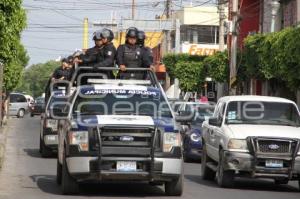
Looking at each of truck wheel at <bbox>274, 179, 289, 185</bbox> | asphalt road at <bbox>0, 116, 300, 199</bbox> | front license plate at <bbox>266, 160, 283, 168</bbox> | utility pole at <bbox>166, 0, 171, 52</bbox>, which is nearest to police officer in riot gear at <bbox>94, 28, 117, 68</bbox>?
asphalt road at <bbox>0, 116, 300, 199</bbox>

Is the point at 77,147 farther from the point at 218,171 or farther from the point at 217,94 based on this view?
the point at 217,94

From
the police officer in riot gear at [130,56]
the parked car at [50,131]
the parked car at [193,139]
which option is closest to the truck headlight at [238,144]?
the police officer in riot gear at [130,56]

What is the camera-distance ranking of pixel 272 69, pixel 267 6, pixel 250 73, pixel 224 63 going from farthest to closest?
pixel 224 63 < pixel 267 6 < pixel 250 73 < pixel 272 69

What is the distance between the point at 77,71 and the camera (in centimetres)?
1666

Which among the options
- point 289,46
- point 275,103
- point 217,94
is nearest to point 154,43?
point 217,94

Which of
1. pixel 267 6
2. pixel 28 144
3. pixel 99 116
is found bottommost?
pixel 28 144

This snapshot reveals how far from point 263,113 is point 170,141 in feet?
12.1

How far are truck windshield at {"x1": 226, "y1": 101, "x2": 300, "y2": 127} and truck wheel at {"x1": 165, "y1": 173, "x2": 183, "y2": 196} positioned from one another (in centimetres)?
303

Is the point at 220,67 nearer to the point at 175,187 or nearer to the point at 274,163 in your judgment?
the point at 274,163

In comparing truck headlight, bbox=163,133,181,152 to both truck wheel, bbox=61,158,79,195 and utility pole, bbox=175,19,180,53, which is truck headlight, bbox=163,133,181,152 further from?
utility pole, bbox=175,19,180,53

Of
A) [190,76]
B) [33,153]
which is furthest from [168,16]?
[33,153]

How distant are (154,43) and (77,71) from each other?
8041 cm

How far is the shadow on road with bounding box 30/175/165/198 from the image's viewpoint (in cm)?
1412

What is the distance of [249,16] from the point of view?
50.3 metres
